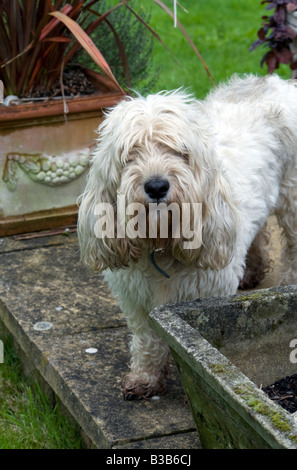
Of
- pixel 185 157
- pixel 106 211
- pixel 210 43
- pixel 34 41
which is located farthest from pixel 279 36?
pixel 210 43

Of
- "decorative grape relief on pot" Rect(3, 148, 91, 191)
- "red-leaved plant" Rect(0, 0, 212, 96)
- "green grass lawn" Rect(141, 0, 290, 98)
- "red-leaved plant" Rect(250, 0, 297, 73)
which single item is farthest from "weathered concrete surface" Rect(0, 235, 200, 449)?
"green grass lawn" Rect(141, 0, 290, 98)

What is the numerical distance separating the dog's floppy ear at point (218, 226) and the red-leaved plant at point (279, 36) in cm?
208

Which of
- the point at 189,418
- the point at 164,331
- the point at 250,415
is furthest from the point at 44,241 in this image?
the point at 250,415

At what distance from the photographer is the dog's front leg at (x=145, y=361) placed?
3.04 meters

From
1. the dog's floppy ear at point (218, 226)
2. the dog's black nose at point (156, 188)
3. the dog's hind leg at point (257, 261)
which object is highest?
the dog's black nose at point (156, 188)

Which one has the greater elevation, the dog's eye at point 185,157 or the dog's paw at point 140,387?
the dog's eye at point 185,157

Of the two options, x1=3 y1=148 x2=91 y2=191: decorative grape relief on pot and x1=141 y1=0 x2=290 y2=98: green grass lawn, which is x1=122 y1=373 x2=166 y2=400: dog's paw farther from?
x1=141 y1=0 x2=290 y2=98: green grass lawn

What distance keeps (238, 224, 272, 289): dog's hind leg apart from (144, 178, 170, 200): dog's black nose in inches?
61.0

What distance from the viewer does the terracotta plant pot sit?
4.24 meters

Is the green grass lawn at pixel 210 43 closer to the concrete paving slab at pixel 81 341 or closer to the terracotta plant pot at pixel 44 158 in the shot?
the terracotta plant pot at pixel 44 158

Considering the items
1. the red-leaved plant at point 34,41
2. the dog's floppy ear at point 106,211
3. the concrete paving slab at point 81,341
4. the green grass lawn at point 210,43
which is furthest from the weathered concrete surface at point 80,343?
the green grass lawn at point 210,43

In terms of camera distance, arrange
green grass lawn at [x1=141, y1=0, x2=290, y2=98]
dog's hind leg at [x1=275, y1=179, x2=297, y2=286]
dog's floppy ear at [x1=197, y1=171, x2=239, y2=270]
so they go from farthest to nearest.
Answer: green grass lawn at [x1=141, y1=0, x2=290, y2=98], dog's hind leg at [x1=275, y1=179, x2=297, y2=286], dog's floppy ear at [x1=197, y1=171, x2=239, y2=270]

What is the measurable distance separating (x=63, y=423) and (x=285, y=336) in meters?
1.00

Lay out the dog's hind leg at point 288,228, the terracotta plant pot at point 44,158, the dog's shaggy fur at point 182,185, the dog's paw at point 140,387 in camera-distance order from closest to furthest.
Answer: the dog's shaggy fur at point 182,185 < the dog's paw at point 140,387 < the dog's hind leg at point 288,228 < the terracotta plant pot at point 44,158
